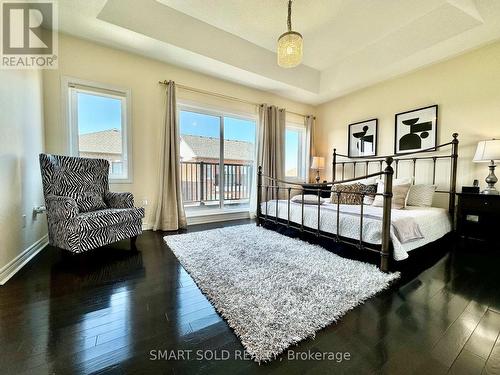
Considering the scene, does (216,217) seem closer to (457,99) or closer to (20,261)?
(20,261)

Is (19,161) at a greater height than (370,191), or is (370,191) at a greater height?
(19,161)

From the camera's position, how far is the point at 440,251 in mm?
2621

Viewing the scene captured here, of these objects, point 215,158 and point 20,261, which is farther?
point 215,158

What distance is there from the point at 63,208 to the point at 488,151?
15.5ft

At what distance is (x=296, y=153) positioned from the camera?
16.9 ft

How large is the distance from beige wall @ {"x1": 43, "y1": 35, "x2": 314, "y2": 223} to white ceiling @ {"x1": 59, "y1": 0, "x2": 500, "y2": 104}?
179 millimetres

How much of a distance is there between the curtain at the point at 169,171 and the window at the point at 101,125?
0.49 meters

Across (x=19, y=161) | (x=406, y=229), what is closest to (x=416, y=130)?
(x=406, y=229)

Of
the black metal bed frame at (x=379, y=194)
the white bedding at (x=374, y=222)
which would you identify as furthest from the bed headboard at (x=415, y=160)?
the white bedding at (x=374, y=222)

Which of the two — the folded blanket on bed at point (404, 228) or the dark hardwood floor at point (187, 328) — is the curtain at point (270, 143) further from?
the dark hardwood floor at point (187, 328)

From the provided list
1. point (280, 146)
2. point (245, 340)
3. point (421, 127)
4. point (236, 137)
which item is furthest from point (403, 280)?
point (236, 137)

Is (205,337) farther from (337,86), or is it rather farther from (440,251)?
(337,86)

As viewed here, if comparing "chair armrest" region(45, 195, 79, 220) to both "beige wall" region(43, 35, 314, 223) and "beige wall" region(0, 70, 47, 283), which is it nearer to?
"beige wall" region(0, 70, 47, 283)

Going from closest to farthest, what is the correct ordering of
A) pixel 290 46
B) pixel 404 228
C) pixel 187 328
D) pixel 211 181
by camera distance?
1. pixel 187 328
2. pixel 404 228
3. pixel 290 46
4. pixel 211 181
